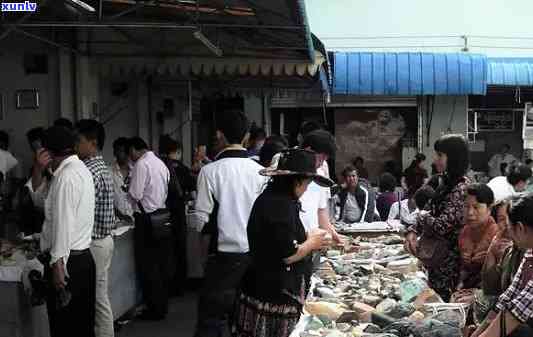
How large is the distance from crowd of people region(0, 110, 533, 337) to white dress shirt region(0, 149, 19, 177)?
2.98 meters

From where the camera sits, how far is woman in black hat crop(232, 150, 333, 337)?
3.88 metres

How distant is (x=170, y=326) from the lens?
729cm

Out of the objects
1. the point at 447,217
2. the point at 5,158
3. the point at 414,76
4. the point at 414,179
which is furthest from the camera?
the point at 414,76

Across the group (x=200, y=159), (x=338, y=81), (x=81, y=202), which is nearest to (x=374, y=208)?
(x=200, y=159)

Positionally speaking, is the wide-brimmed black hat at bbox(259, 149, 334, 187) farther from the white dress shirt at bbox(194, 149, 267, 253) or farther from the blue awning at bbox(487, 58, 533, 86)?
the blue awning at bbox(487, 58, 533, 86)

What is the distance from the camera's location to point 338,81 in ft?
49.4

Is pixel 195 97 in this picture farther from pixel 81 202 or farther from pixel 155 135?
pixel 81 202

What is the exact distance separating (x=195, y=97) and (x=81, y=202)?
906 centimetres

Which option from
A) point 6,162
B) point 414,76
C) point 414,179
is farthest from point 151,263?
point 414,76

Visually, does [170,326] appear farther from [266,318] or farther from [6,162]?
[266,318]

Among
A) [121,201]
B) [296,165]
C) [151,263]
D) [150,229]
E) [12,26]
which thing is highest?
[12,26]

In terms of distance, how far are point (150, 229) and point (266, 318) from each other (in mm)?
3444

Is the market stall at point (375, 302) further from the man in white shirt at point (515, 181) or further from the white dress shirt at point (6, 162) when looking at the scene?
the white dress shirt at point (6, 162)

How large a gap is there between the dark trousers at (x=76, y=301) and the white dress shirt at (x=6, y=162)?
390 centimetres
